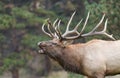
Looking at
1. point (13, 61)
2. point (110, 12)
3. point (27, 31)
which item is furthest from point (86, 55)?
point (27, 31)

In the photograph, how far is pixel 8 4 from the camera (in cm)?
1805

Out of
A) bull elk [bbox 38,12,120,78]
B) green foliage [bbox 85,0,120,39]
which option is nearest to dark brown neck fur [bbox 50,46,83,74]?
bull elk [bbox 38,12,120,78]

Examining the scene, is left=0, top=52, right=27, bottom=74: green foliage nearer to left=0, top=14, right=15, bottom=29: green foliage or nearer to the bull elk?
left=0, top=14, right=15, bottom=29: green foliage

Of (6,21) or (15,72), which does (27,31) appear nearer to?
(15,72)

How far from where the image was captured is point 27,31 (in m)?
18.0

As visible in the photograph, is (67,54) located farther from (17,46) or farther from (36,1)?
(36,1)

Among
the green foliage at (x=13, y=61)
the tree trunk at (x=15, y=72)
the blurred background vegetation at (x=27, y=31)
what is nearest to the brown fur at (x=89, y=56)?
the blurred background vegetation at (x=27, y=31)

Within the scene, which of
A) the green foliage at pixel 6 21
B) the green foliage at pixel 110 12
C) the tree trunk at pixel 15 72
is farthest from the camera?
the tree trunk at pixel 15 72

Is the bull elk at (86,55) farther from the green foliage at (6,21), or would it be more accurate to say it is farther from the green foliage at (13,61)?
the green foliage at (6,21)

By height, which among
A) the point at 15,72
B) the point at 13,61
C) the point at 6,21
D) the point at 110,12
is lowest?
the point at 15,72

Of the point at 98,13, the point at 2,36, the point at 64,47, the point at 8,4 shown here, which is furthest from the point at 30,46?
the point at 64,47

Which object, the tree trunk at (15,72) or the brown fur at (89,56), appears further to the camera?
the tree trunk at (15,72)

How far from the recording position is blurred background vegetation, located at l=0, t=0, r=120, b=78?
16.5 m

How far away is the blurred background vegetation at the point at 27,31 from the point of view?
54.0 feet
